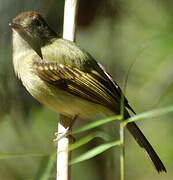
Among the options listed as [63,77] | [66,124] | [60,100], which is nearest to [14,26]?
[63,77]

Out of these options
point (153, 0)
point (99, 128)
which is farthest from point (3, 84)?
point (153, 0)

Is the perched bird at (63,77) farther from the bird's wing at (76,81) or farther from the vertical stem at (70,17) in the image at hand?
the vertical stem at (70,17)

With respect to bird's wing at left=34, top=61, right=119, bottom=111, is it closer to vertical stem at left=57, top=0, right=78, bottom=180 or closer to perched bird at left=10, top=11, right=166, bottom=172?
perched bird at left=10, top=11, right=166, bottom=172

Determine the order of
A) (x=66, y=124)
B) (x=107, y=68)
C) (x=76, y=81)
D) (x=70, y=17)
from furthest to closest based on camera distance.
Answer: (x=107, y=68), (x=76, y=81), (x=66, y=124), (x=70, y=17)

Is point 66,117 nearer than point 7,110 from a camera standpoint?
Yes

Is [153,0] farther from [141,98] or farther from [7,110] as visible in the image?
[7,110]

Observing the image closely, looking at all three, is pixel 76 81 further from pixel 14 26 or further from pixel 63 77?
pixel 14 26

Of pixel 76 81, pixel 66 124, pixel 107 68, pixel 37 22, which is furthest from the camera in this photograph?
pixel 107 68
